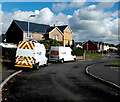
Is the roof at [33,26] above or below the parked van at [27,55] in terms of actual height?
above

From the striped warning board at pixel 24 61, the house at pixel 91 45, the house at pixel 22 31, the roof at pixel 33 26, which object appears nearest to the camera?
the striped warning board at pixel 24 61

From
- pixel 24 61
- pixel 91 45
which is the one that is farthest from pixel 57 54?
pixel 91 45

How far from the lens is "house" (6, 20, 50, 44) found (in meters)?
50.7

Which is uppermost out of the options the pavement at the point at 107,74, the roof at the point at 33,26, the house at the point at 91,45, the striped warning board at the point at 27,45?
the roof at the point at 33,26

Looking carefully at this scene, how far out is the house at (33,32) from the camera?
5125 centimetres

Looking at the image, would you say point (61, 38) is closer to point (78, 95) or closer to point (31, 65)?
point (31, 65)

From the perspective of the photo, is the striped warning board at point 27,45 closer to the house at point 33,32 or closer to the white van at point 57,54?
the white van at point 57,54

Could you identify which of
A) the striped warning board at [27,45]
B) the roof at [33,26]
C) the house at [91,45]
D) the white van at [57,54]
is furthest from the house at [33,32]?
the house at [91,45]

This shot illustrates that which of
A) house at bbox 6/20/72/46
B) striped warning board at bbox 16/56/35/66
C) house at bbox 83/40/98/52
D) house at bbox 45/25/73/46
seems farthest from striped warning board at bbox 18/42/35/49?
house at bbox 83/40/98/52

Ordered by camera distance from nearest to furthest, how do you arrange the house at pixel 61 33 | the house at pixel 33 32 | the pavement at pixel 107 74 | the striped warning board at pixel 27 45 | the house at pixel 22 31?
the pavement at pixel 107 74
the striped warning board at pixel 27 45
the house at pixel 22 31
the house at pixel 33 32
the house at pixel 61 33

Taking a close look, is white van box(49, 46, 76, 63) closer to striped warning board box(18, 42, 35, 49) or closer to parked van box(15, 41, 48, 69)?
parked van box(15, 41, 48, 69)

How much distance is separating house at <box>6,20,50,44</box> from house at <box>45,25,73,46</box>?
2.11 meters

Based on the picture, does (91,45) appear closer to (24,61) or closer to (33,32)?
(33,32)

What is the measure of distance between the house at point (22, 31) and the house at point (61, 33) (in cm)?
211
